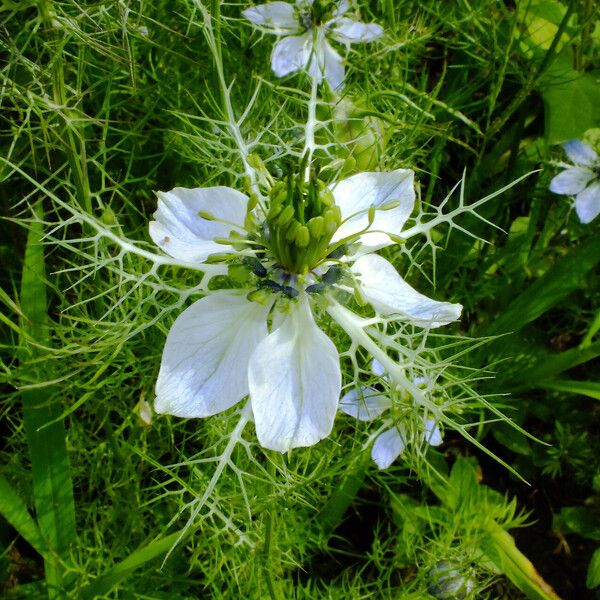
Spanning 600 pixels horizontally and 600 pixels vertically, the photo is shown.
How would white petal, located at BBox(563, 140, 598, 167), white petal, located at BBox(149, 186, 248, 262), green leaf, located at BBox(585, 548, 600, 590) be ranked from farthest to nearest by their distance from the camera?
white petal, located at BBox(563, 140, 598, 167), green leaf, located at BBox(585, 548, 600, 590), white petal, located at BBox(149, 186, 248, 262)

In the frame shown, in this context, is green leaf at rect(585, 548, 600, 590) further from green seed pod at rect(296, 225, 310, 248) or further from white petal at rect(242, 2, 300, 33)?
white petal at rect(242, 2, 300, 33)

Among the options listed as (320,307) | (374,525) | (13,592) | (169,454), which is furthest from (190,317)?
(374,525)

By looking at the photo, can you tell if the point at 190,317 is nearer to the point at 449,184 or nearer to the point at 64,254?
the point at 64,254

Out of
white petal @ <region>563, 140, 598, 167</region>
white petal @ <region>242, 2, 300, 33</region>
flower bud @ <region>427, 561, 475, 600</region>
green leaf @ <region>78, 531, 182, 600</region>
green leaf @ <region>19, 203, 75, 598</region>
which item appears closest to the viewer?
green leaf @ <region>78, 531, 182, 600</region>

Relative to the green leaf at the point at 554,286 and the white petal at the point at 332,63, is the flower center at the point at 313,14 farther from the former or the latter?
the green leaf at the point at 554,286

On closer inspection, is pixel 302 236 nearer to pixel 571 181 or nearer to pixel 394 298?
pixel 394 298

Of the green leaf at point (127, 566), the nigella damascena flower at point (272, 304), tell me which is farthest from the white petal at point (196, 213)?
the green leaf at point (127, 566)

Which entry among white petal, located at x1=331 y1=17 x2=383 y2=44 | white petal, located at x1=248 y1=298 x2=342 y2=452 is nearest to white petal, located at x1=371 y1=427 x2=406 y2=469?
white petal, located at x1=248 y1=298 x2=342 y2=452
